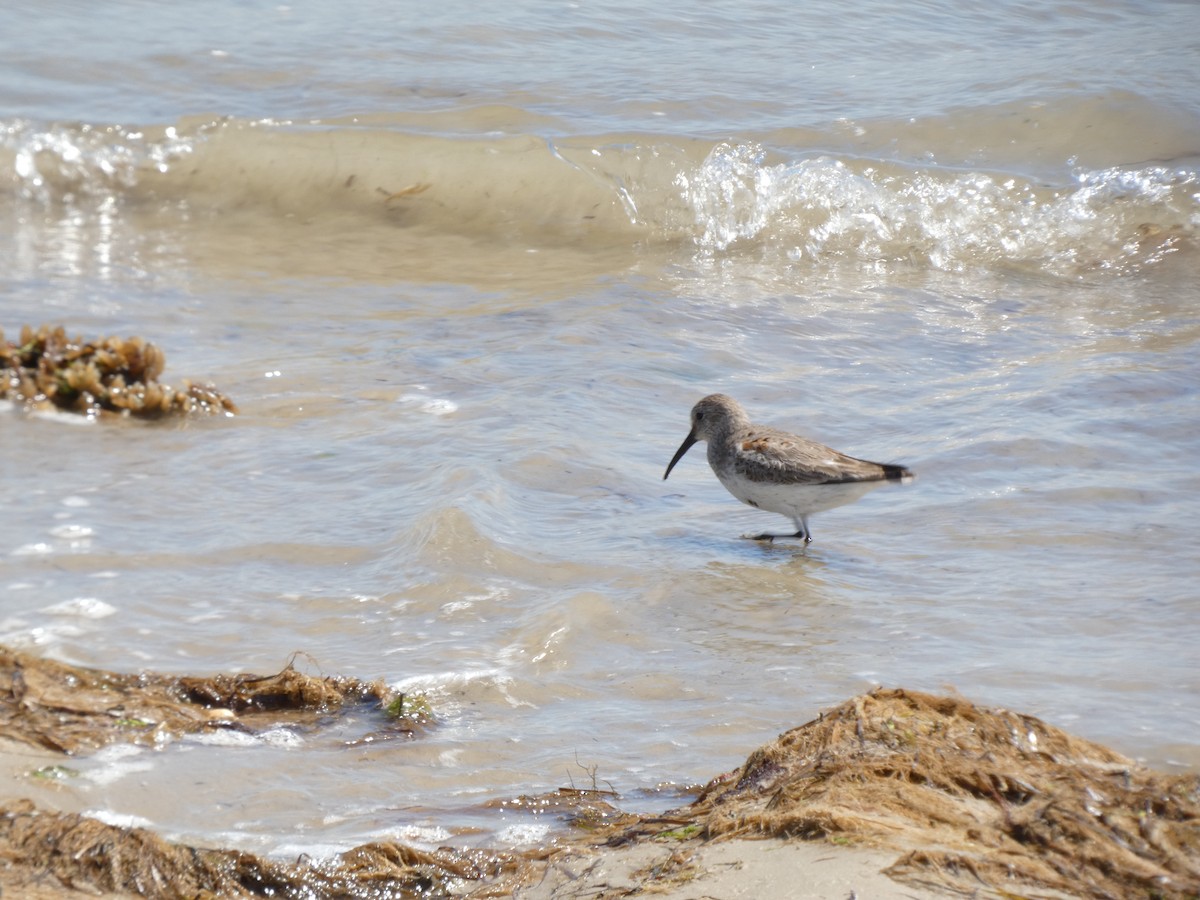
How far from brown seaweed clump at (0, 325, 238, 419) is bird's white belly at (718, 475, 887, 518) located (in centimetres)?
270

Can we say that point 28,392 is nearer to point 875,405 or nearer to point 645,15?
point 875,405

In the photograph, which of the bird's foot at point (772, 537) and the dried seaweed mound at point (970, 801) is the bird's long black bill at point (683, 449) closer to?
the bird's foot at point (772, 537)

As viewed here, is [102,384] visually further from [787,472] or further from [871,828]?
[871,828]

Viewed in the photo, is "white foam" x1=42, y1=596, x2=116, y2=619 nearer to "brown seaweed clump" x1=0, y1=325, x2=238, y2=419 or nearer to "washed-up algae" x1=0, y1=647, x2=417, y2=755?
"washed-up algae" x1=0, y1=647, x2=417, y2=755

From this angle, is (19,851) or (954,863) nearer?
(954,863)

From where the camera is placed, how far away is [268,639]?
496 centimetres

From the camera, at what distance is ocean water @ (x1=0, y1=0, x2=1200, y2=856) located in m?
4.64

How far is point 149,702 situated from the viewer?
14.0ft

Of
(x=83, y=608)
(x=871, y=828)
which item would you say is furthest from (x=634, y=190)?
(x=871, y=828)

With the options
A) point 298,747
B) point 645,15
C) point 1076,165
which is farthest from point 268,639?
point 645,15

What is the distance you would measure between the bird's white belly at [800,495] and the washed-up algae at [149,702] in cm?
256

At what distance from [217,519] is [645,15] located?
408 inches

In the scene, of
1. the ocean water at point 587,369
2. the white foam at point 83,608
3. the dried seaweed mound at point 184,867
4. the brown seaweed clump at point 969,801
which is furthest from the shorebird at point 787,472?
the dried seaweed mound at point 184,867

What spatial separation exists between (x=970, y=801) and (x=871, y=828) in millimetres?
360
